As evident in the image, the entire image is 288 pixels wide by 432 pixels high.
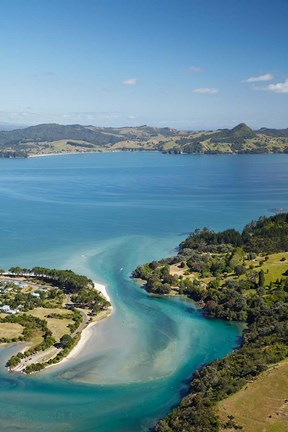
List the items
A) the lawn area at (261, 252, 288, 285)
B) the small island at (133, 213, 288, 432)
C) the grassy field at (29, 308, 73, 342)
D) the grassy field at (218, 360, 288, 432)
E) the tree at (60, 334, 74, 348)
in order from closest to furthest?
the grassy field at (218, 360, 288, 432) < the small island at (133, 213, 288, 432) < the tree at (60, 334, 74, 348) < the grassy field at (29, 308, 73, 342) < the lawn area at (261, 252, 288, 285)

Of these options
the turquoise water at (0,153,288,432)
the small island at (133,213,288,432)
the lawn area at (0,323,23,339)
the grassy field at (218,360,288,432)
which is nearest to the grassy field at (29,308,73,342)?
the lawn area at (0,323,23,339)

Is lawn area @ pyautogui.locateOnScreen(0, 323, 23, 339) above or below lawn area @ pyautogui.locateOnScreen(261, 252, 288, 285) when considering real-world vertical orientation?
below

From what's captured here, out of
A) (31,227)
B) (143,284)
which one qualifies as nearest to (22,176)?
(31,227)

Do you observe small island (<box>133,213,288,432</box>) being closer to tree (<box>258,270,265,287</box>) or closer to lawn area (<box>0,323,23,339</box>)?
tree (<box>258,270,265,287</box>)

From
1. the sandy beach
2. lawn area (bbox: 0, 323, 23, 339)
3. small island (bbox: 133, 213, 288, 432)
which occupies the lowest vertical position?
the sandy beach

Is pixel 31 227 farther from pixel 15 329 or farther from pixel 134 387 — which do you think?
pixel 134 387

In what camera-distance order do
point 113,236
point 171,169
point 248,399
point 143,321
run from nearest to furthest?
1. point 248,399
2. point 143,321
3. point 113,236
4. point 171,169

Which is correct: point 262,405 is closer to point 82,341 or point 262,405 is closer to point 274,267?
point 82,341
